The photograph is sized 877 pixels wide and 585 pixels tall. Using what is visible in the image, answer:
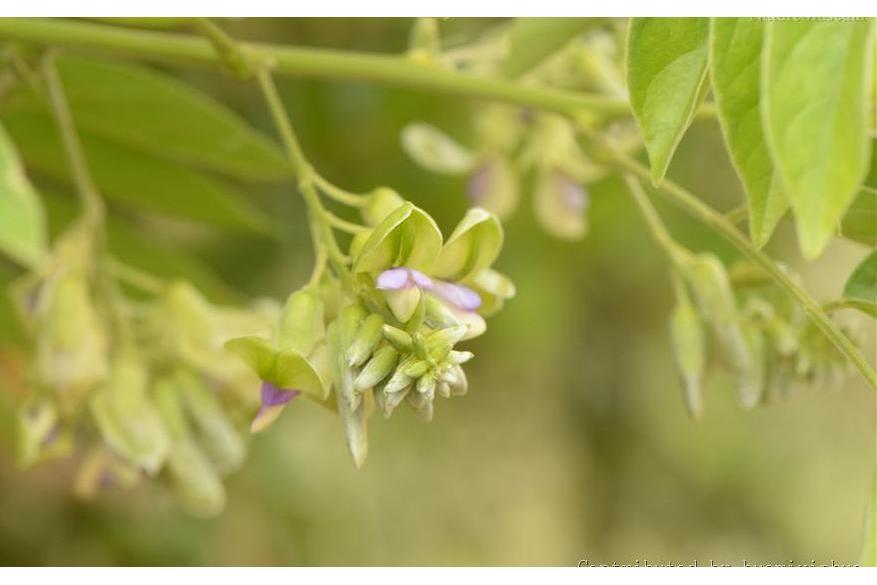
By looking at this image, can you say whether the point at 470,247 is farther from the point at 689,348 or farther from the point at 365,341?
the point at 689,348

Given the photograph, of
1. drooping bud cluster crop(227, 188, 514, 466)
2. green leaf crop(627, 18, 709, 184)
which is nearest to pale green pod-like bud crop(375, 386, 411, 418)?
drooping bud cluster crop(227, 188, 514, 466)

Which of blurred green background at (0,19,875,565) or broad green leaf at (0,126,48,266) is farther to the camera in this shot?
blurred green background at (0,19,875,565)

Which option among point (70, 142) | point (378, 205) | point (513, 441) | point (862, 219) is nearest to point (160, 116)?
point (70, 142)

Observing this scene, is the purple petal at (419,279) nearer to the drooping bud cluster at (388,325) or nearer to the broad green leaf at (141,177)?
the drooping bud cluster at (388,325)

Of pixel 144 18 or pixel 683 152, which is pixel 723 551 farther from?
pixel 144 18

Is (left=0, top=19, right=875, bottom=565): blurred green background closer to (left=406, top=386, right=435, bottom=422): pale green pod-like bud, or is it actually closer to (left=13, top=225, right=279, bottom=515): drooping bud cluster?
(left=13, top=225, right=279, bottom=515): drooping bud cluster

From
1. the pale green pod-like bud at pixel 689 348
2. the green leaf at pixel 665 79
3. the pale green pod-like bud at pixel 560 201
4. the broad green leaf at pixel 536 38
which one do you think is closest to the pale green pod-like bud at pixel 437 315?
the green leaf at pixel 665 79
